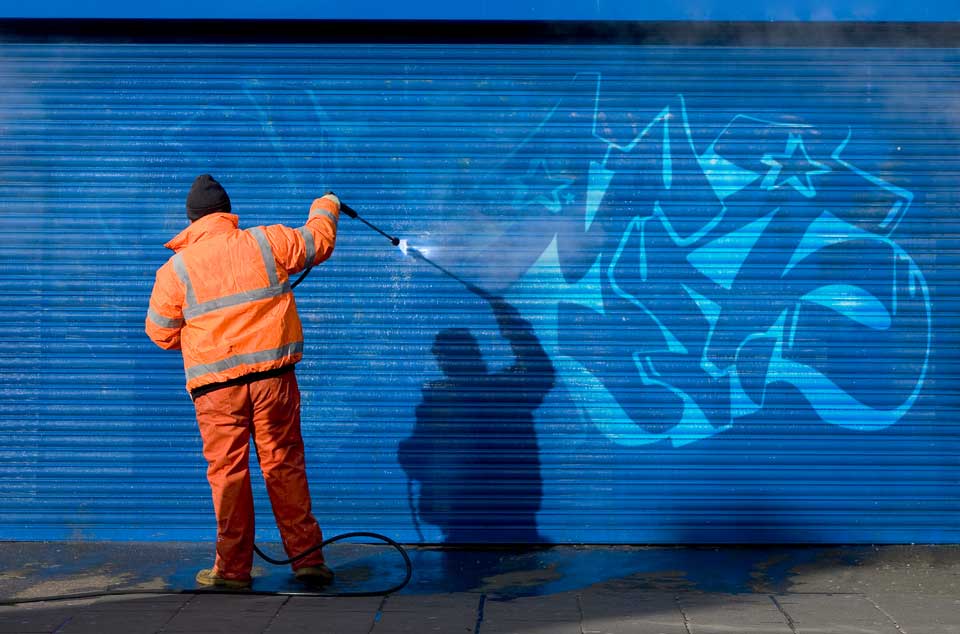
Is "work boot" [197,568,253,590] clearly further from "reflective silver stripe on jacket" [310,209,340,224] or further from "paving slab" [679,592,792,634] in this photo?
"paving slab" [679,592,792,634]

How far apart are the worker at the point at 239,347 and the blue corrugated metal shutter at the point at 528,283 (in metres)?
1.10

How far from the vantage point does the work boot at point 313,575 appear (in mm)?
5801

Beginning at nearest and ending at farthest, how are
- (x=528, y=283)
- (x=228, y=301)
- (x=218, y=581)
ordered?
(x=228, y=301) < (x=218, y=581) < (x=528, y=283)

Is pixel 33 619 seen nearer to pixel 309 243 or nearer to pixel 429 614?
pixel 429 614

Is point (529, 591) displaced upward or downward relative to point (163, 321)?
downward

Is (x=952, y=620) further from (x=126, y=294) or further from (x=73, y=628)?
(x=126, y=294)

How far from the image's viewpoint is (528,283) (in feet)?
22.3

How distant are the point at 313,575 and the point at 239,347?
1.27m

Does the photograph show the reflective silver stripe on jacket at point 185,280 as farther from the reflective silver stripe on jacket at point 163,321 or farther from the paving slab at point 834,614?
the paving slab at point 834,614

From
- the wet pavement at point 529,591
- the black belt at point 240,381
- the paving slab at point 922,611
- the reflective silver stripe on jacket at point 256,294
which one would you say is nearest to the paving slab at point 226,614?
the wet pavement at point 529,591

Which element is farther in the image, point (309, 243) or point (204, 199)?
point (204, 199)

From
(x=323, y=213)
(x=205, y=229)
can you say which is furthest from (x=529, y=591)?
(x=205, y=229)

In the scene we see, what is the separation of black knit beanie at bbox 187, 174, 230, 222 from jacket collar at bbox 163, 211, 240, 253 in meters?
0.03

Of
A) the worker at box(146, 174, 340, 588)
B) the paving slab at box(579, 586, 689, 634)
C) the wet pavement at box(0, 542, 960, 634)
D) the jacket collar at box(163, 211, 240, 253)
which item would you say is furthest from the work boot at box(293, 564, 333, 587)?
the jacket collar at box(163, 211, 240, 253)
